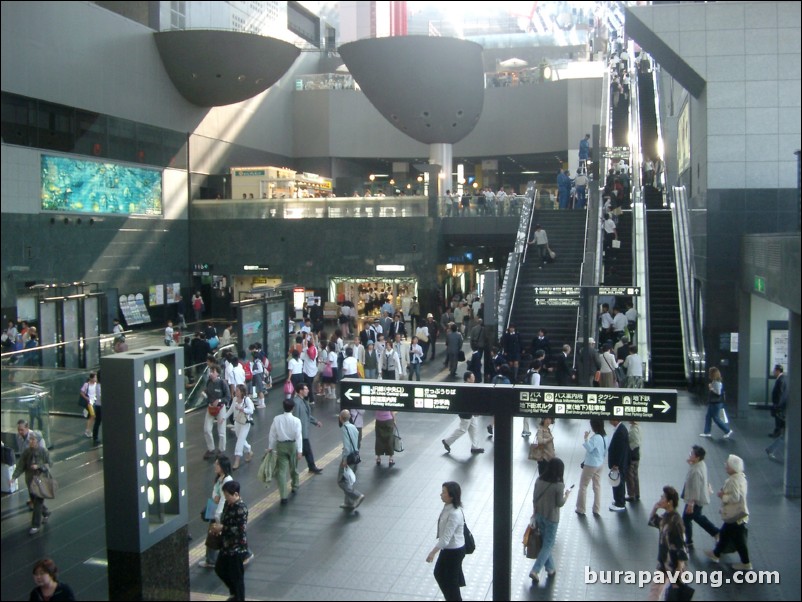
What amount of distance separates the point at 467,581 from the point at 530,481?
3.47m

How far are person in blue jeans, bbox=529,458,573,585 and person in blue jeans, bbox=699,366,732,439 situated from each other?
19.6ft

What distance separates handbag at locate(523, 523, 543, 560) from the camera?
7.68 meters

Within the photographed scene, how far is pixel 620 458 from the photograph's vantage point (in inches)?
375

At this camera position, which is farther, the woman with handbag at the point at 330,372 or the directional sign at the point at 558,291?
the woman with handbag at the point at 330,372

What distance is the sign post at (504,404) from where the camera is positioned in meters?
6.25

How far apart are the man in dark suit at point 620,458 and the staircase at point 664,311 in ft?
24.3

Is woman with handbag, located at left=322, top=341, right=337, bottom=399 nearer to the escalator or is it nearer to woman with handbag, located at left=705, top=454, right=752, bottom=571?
woman with handbag, located at left=705, top=454, right=752, bottom=571

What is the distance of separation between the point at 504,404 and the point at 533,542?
6.25ft

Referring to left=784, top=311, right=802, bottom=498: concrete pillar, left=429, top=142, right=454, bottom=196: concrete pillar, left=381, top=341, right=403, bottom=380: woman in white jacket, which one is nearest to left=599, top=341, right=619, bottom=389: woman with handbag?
left=381, top=341, right=403, bottom=380: woman in white jacket

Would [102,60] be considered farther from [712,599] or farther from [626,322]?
[712,599]

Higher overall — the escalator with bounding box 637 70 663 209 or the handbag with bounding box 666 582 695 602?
the escalator with bounding box 637 70 663 209

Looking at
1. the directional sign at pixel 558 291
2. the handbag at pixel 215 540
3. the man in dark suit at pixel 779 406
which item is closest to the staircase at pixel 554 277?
the directional sign at pixel 558 291

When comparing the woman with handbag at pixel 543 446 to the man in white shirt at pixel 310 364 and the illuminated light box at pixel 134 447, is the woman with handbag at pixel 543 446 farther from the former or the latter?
the man in white shirt at pixel 310 364

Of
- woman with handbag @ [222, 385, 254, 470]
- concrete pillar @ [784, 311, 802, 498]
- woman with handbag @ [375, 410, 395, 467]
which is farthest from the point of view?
woman with handbag @ [222, 385, 254, 470]
